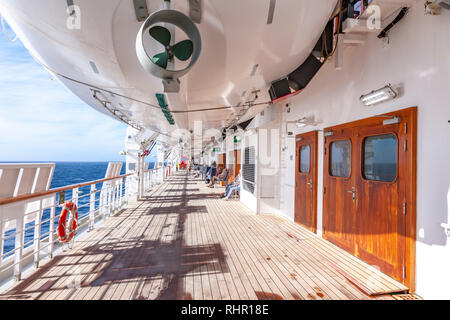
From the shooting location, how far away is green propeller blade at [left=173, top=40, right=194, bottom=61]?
1.81m

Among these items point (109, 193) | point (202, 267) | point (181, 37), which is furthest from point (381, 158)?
point (109, 193)

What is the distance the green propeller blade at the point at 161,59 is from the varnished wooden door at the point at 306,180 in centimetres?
271

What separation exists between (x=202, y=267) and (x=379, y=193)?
6.49 ft

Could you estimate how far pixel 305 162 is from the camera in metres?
4.19

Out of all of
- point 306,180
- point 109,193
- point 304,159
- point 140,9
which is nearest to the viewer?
point 140,9

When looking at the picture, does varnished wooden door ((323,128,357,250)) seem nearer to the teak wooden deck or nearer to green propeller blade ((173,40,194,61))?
the teak wooden deck

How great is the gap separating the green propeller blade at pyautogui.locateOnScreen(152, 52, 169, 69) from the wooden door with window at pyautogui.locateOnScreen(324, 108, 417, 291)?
2.05 meters

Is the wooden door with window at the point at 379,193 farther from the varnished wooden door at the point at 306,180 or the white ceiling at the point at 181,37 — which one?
the white ceiling at the point at 181,37

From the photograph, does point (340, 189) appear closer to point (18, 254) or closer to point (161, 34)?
point (161, 34)

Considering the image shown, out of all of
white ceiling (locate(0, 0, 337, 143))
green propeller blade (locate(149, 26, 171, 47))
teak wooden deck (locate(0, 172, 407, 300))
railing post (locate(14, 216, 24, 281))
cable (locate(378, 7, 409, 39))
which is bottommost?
teak wooden deck (locate(0, 172, 407, 300))

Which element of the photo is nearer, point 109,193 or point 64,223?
point 64,223

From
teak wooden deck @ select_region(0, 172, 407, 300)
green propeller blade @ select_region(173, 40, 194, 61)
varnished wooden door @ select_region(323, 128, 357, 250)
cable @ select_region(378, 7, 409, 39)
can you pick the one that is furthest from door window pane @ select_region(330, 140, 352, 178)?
green propeller blade @ select_region(173, 40, 194, 61)

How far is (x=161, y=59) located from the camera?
70.1 inches
